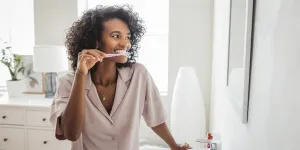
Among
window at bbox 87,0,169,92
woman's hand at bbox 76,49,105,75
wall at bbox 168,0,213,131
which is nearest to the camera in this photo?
woman's hand at bbox 76,49,105,75

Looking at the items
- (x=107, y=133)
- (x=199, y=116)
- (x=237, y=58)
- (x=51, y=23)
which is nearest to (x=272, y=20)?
(x=237, y=58)

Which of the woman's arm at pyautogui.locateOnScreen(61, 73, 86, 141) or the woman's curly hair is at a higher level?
the woman's curly hair

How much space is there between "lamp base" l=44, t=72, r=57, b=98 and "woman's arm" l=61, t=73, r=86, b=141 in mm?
1805

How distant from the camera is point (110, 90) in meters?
1.19

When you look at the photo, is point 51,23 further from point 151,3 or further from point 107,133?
point 107,133

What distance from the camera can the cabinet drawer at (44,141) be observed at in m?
2.49

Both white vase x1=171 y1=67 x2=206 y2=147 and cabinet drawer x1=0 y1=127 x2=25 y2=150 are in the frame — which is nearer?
white vase x1=171 y1=67 x2=206 y2=147

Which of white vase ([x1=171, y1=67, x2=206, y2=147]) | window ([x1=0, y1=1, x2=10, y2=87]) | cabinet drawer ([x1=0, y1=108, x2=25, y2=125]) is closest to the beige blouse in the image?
white vase ([x1=171, y1=67, x2=206, y2=147])

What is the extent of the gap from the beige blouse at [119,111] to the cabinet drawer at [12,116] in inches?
64.8

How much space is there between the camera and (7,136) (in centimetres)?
258

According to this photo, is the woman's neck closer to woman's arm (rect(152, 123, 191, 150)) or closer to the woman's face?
the woman's face

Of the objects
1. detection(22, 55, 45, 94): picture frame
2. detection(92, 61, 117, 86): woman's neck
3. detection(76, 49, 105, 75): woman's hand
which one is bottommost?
detection(22, 55, 45, 94): picture frame

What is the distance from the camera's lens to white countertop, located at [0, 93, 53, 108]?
2477 mm

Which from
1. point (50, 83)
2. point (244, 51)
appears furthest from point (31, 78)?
point (244, 51)
